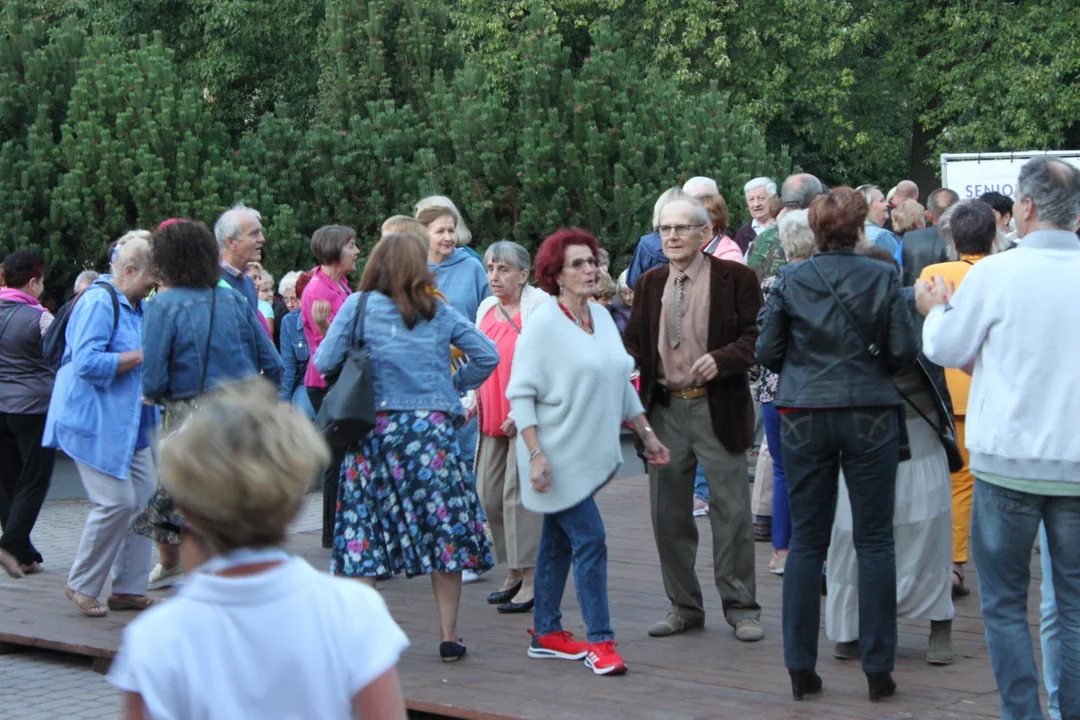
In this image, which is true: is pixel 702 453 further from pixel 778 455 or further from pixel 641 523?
pixel 641 523

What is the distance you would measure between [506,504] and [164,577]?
2.20 m

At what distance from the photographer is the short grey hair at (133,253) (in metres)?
7.48

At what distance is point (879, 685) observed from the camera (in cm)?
543

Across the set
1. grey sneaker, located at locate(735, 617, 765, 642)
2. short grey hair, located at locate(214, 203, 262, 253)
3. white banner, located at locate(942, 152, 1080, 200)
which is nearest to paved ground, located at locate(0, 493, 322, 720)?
short grey hair, located at locate(214, 203, 262, 253)

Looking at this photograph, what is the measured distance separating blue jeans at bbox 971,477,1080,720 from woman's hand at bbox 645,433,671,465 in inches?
66.4

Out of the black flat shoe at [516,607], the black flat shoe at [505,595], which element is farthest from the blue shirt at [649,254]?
the black flat shoe at [516,607]

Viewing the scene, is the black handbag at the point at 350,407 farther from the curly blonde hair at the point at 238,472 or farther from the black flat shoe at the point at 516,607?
the curly blonde hair at the point at 238,472

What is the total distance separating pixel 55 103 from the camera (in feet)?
52.2

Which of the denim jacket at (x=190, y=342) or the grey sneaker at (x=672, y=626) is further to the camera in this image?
the denim jacket at (x=190, y=342)

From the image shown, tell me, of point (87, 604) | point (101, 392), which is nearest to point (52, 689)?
point (87, 604)

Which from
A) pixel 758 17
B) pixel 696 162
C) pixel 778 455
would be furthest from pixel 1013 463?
pixel 758 17

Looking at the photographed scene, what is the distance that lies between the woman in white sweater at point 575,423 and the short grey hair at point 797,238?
1024 mm

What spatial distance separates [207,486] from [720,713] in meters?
3.44

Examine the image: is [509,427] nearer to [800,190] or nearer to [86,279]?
[800,190]
